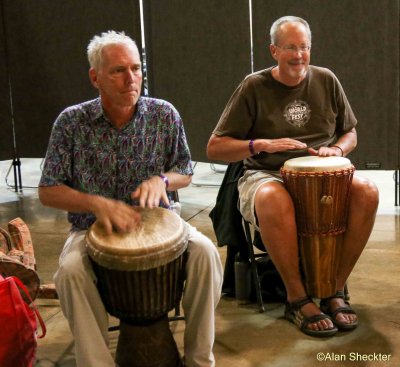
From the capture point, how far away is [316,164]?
3018 millimetres

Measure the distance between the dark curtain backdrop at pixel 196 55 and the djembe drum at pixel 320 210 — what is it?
199 centimetres

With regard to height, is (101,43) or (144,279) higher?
(101,43)

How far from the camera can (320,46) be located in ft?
16.4

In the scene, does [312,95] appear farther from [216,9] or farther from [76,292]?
[216,9]

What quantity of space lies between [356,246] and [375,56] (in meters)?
2.10

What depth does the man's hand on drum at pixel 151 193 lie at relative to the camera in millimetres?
2598

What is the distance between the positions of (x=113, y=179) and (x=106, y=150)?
112 millimetres

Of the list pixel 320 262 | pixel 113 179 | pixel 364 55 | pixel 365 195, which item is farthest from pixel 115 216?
pixel 364 55

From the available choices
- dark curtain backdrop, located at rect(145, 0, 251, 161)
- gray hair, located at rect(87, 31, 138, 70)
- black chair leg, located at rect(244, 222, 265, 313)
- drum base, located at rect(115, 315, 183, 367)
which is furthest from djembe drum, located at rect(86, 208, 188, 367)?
dark curtain backdrop, located at rect(145, 0, 251, 161)

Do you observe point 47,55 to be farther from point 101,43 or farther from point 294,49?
point 101,43

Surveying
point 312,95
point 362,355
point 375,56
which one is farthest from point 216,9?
point 362,355

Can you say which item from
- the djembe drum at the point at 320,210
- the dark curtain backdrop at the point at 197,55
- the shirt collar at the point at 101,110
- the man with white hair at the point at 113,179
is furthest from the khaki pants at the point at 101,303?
the dark curtain backdrop at the point at 197,55

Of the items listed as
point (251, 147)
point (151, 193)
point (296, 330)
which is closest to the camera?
point (151, 193)

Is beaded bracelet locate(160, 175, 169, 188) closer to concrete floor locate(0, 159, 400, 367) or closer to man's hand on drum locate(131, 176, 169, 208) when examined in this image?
man's hand on drum locate(131, 176, 169, 208)
